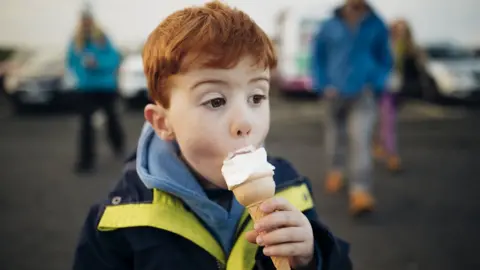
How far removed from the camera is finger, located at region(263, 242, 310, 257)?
50.9 inches

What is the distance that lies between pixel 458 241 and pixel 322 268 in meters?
2.92

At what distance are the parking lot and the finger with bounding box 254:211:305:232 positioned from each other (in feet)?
8.15

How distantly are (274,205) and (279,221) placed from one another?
38 millimetres

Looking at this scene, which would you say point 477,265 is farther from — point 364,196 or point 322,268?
point 322,268

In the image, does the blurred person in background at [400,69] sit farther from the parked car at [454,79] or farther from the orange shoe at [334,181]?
the parked car at [454,79]

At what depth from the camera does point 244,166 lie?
1.28m

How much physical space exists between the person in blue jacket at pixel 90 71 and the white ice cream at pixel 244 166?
5.39m

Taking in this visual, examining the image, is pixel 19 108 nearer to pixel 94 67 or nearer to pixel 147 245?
pixel 94 67

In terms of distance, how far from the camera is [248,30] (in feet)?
4.66

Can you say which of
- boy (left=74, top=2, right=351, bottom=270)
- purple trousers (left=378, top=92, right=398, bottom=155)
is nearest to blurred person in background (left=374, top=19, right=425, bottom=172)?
purple trousers (left=378, top=92, right=398, bottom=155)

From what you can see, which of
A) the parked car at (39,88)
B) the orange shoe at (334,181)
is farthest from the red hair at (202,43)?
the parked car at (39,88)

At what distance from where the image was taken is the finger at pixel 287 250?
4.25 ft

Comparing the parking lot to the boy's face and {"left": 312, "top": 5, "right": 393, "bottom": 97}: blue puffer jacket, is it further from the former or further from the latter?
the boy's face

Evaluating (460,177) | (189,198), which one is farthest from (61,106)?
(189,198)
